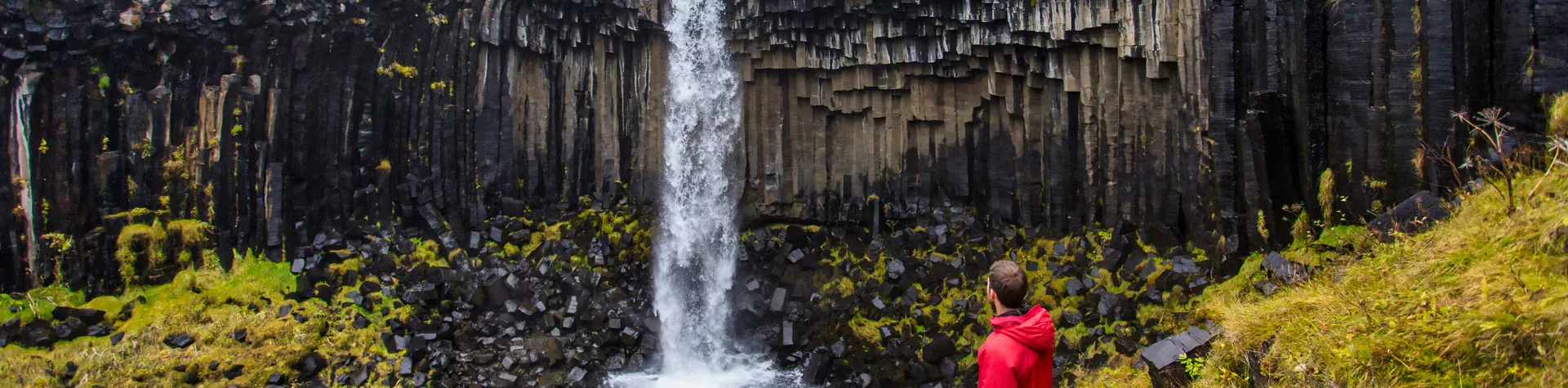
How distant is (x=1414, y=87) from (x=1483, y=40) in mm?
715

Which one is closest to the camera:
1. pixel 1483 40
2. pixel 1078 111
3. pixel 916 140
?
pixel 1483 40

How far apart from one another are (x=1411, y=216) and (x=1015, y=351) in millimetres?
5690

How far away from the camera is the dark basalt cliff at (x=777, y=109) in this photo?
9.56 m

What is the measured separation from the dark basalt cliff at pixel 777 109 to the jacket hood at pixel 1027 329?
6.01 meters

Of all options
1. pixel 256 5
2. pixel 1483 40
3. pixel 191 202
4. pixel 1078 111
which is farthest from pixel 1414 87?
pixel 191 202

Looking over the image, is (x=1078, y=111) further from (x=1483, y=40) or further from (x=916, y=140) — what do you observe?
(x=1483, y=40)

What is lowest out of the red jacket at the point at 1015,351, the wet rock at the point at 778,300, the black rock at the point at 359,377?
the black rock at the point at 359,377

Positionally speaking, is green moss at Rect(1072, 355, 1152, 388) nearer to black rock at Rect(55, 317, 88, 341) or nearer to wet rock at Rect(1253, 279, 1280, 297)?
wet rock at Rect(1253, 279, 1280, 297)

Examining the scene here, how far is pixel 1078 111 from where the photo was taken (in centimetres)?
1338

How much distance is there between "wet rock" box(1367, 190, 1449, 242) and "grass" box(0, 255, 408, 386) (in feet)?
39.0

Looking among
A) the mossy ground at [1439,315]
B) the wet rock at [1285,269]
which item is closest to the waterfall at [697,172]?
the wet rock at [1285,269]

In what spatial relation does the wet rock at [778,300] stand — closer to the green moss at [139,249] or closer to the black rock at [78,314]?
the green moss at [139,249]

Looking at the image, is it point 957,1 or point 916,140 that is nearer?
point 957,1

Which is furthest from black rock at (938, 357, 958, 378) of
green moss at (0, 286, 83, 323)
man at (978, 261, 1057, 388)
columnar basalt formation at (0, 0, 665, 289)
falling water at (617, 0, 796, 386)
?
green moss at (0, 286, 83, 323)
